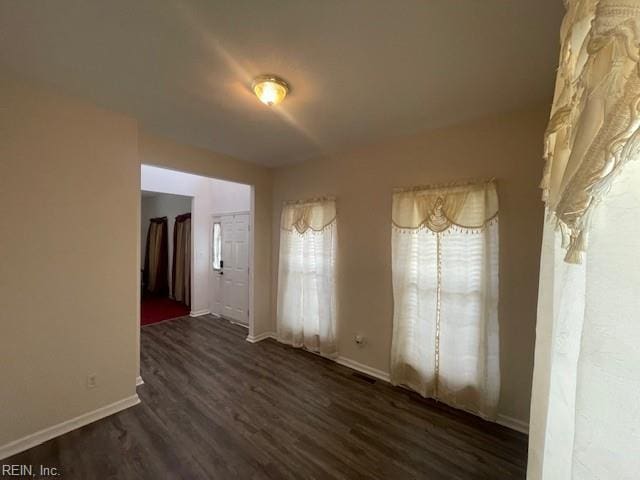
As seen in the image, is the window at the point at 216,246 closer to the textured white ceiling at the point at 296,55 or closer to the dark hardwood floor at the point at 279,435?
the dark hardwood floor at the point at 279,435

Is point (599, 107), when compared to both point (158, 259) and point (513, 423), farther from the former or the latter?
point (158, 259)

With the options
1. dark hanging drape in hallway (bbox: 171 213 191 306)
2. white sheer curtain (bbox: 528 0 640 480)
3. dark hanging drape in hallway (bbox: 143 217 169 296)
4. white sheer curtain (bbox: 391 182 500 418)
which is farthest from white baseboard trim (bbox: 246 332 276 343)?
dark hanging drape in hallway (bbox: 143 217 169 296)

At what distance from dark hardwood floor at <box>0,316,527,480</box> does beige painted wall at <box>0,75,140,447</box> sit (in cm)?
33

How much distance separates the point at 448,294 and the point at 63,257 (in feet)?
10.3

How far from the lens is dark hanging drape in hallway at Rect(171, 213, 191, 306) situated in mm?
5652

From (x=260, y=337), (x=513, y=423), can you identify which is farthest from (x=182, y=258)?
(x=513, y=423)

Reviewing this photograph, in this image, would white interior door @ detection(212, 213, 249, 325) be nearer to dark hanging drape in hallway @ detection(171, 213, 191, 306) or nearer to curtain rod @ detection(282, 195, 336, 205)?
dark hanging drape in hallway @ detection(171, 213, 191, 306)

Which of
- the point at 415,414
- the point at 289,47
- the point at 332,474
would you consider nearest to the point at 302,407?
the point at 332,474

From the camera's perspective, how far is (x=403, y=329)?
2.55m

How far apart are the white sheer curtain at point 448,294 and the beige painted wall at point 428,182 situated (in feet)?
0.37

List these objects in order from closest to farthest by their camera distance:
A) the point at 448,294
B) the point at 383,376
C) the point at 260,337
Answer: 1. the point at 448,294
2. the point at 383,376
3. the point at 260,337

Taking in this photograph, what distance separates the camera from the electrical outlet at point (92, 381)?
2.05 m

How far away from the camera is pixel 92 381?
207 cm

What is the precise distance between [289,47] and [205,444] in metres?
2.66
